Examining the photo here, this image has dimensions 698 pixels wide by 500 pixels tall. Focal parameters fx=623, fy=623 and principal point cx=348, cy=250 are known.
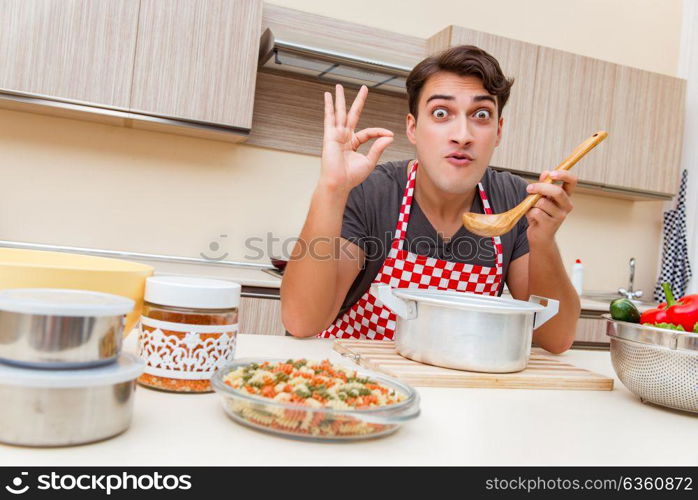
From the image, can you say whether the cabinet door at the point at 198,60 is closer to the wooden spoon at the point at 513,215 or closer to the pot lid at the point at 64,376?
the wooden spoon at the point at 513,215

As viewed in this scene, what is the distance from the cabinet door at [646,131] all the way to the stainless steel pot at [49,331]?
306 centimetres

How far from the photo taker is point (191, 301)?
0.72 meters

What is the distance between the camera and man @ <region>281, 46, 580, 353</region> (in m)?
1.29

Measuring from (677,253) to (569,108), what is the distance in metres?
1.09

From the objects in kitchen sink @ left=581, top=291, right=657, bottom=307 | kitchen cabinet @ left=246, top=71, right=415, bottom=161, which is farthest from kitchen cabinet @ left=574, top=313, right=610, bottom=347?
kitchen cabinet @ left=246, top=71, right=415, bottom=161

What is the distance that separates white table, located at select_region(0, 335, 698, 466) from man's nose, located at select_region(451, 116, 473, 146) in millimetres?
730

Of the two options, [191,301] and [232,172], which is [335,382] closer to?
[191,301]

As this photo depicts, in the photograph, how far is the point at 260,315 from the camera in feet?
7.47

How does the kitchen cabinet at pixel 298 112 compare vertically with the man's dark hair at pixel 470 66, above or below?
above

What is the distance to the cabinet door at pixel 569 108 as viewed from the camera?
3.00 m

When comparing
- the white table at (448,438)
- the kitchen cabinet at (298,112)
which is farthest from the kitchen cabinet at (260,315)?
the white table at (448,438)

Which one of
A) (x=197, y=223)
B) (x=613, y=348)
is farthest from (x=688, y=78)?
(x=613, y=348)

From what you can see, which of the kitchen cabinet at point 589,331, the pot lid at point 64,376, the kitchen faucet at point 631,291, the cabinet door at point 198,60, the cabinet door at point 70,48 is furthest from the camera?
the kitchen faucet at point 631,291

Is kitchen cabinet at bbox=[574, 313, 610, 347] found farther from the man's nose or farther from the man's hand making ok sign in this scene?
the man's hand making ok sign
